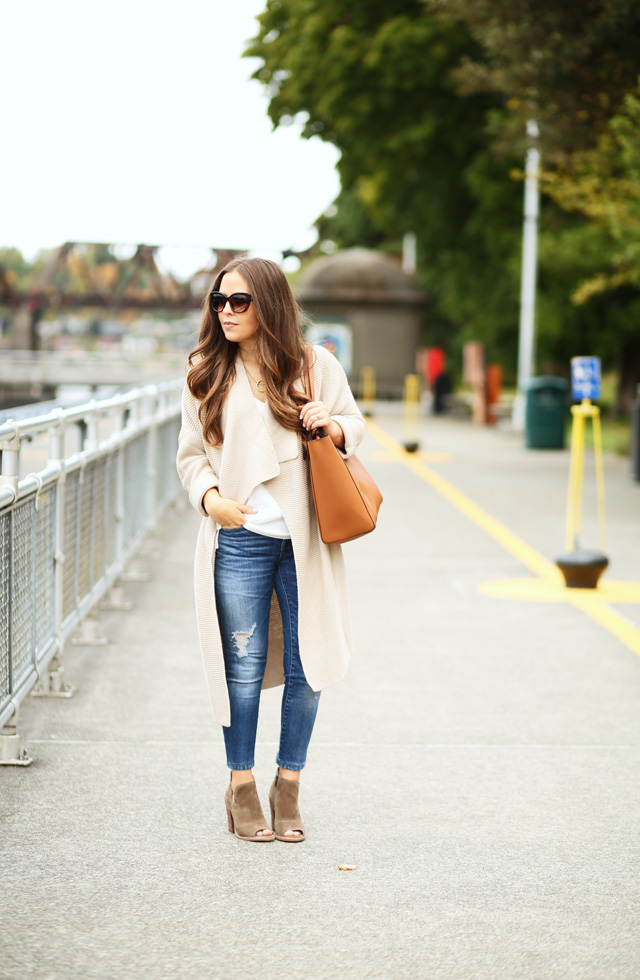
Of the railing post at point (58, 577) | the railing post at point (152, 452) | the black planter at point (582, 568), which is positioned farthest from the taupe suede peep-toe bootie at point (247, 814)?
the railing post at point (152, 452)

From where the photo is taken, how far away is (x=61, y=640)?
19.6ft

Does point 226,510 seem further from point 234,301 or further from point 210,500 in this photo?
point 234,301

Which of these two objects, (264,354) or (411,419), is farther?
(411,419)

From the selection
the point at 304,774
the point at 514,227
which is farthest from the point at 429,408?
the point at 304,774

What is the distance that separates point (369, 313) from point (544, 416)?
18218 millimetres

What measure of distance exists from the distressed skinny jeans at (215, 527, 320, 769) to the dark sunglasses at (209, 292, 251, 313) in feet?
2.21

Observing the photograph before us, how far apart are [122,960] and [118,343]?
461 ft

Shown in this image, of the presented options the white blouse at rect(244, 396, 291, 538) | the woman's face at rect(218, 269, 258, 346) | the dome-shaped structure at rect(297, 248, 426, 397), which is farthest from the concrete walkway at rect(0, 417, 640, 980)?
the dome-shaped structure at rect(297, 248, 426, 397)

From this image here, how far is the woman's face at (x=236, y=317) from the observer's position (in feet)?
13.4

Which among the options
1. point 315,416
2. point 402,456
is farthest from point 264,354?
point 402,456

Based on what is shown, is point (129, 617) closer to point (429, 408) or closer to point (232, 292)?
point (232, 292)

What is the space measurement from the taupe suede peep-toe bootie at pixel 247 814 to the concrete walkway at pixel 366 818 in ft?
0.17

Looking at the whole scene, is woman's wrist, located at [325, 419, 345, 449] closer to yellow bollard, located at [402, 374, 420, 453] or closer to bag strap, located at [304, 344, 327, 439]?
bag strap, located at [304, 344, 327, 439]

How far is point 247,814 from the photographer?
167 inches
